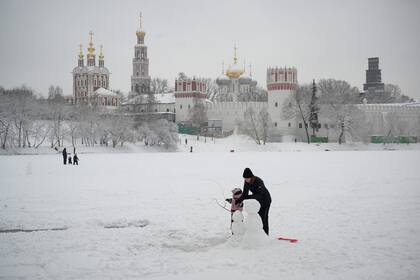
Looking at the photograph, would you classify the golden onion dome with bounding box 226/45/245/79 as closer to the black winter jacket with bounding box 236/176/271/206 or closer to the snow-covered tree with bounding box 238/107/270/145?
the snow-covered tree with bounding box 238/107/270/145

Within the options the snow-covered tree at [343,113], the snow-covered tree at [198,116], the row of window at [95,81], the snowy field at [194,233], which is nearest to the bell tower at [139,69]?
the row of window at [95,81]

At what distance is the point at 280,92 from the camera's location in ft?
263

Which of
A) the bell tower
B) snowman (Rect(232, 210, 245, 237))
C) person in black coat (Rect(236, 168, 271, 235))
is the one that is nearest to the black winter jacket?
person in black coat (Rect(236, 168, 271, 235))

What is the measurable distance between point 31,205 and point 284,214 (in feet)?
23.2

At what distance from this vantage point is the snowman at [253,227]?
352 inches

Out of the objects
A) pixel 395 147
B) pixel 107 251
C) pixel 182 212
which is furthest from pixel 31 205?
pixel 395 147

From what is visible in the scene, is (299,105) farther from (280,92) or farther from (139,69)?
(139,69)

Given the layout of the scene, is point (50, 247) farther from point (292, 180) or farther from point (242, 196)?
point (292, 180)

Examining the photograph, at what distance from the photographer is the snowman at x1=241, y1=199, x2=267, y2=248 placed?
8.95m

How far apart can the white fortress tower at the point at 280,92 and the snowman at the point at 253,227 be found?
69.7 metres

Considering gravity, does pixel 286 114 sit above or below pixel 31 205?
above

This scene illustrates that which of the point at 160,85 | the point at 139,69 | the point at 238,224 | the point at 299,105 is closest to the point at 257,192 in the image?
the point at 238,224

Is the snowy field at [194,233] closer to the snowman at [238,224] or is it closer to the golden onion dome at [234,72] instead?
the snowman at [238,224]

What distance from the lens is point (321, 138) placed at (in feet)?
236
